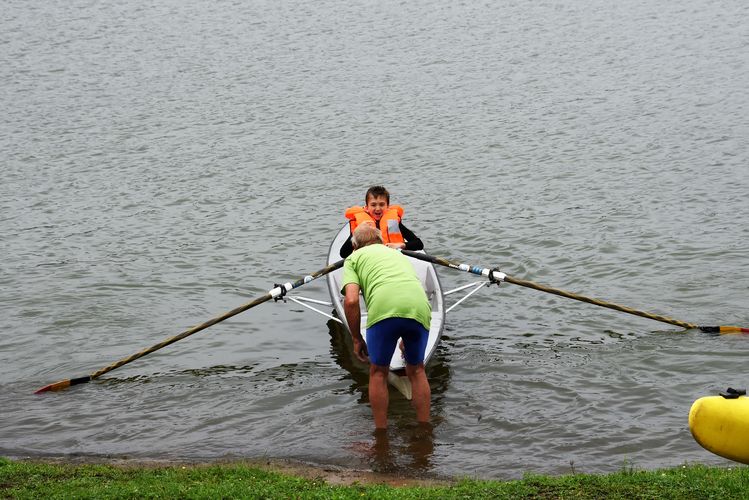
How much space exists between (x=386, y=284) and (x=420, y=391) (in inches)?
56.1

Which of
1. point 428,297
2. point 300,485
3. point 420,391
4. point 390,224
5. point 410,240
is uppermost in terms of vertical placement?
point 390,224

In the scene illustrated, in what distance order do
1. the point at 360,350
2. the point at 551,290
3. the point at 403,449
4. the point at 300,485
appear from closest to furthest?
the point at 300,485, the point at 360,350, the point at 403,449, the point at 551,290

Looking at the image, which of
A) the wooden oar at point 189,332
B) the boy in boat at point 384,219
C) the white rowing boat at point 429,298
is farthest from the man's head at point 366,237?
the boy in boat at point 384,219

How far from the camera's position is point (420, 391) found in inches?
390

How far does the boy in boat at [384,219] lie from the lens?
12.6 meters

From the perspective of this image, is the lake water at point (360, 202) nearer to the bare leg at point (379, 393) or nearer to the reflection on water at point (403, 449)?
the reflection on water at point (403, 449)

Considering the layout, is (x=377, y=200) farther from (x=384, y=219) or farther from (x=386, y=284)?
(x=386, y=284)

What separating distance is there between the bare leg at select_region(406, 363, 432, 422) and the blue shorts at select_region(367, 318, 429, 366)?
22 cm

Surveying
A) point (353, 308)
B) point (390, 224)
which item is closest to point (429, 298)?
point (390, 224)

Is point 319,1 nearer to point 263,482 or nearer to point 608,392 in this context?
point 608,392

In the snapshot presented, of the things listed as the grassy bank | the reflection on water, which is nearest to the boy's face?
the reflection on water

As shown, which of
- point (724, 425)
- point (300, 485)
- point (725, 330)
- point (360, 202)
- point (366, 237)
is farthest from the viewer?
point (360, 202)

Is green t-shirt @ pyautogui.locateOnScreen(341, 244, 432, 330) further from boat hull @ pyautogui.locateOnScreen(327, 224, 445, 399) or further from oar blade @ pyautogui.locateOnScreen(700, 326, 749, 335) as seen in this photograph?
oar blade @ pyautogui.locateOnScreen(700, 326, 749, 335)

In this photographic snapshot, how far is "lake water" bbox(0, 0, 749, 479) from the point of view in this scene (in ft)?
35.4
